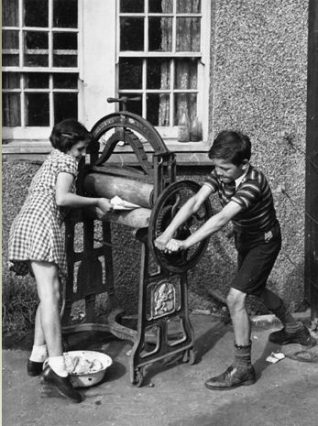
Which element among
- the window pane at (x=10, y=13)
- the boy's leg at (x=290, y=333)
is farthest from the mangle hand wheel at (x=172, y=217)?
the window pane at (x=10, y=13)

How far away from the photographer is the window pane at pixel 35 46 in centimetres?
625

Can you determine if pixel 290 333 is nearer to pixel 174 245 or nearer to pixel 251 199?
pixel 251 199

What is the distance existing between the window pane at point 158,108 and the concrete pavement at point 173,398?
7.26ft

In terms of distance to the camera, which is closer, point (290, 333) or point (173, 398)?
point (173, 398)

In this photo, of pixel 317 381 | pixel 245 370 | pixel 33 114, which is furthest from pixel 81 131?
pixel 317 381

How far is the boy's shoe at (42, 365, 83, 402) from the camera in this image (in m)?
4.65

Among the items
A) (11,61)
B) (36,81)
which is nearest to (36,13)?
(11,61)

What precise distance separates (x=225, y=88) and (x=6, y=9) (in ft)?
6.78

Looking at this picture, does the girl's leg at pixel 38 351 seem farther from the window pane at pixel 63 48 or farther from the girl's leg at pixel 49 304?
the window pane at pixel 63 48

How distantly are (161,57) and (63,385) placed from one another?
3.21m

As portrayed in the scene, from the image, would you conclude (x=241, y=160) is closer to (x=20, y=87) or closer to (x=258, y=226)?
(x=258, y=226)

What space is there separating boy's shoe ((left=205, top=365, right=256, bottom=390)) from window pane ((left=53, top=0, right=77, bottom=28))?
3.35 m

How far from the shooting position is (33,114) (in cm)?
641

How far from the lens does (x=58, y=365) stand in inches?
184
